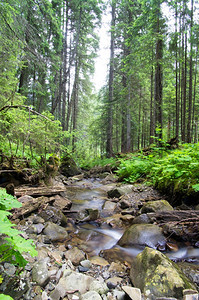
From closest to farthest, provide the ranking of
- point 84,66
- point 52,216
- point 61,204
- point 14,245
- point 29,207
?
point 14,245
point 29,207
point 52,216
point 61,204
point 84,66

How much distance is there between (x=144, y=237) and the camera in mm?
3271

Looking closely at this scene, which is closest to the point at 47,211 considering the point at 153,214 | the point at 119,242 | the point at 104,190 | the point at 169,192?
the point at 119,242

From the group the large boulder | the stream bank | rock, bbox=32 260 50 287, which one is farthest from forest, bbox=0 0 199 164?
rock, bbox=32 260 50 287

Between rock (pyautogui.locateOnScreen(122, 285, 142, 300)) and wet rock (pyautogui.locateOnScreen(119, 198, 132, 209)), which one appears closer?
rock (pyautogui.locateOnScreen(122, 285, 142, 300))

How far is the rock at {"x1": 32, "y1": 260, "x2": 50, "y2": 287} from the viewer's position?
1.87 metres

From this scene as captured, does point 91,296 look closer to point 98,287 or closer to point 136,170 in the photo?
point 98,287

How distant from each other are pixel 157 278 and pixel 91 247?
167 centimetres

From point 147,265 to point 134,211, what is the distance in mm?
2656

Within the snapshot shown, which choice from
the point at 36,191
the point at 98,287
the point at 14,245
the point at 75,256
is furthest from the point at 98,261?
the point at 36,191

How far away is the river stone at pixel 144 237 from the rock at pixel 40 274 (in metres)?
1.82

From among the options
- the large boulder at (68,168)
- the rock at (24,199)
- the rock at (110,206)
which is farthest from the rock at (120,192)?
the large boulder at (68,168)

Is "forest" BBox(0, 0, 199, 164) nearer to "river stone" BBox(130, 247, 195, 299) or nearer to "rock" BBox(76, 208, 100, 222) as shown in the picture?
"rock" BBox(76, 208, 100, 222)

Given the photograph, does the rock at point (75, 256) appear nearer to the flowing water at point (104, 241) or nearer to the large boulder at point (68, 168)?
the flowing water at point (104, 241)

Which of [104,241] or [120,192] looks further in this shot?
[120,192]
